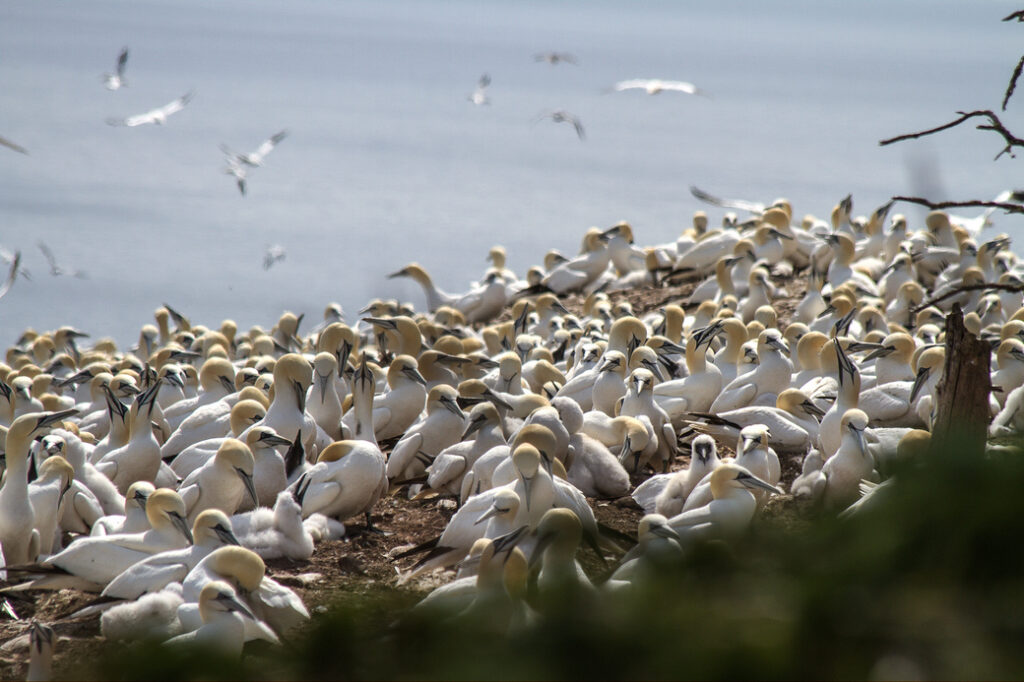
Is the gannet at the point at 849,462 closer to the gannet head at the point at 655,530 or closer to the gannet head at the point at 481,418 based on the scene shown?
the gannet head at the point at 655,530

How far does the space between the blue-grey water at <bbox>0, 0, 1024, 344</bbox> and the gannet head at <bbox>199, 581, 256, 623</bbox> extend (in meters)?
2.94

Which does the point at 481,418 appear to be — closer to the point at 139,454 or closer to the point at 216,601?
the point at 139,454

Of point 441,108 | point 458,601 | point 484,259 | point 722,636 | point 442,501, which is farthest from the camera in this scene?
point 441,108

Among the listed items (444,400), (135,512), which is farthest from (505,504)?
(444,400)

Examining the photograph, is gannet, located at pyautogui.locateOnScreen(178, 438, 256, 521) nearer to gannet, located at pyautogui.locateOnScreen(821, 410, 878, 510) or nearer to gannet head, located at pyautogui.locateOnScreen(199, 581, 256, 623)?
gannet head, located at pyautogui.locateOnScreen(199, 581, 256, 623)

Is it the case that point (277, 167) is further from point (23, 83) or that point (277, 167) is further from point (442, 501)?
point (442, 501)

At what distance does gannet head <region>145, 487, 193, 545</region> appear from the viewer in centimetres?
583

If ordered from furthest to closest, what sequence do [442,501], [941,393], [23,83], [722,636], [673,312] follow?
1. [23,83]
2. [673,312]
3. [442,501]
4. [941,393]
5. [722,636]

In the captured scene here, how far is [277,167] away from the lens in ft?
128

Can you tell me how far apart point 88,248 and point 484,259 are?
826 centimetres

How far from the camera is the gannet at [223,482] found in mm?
6441

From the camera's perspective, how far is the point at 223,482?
650cm

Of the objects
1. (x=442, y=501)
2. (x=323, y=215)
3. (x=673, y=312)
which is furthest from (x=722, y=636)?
(x=323, y=215)

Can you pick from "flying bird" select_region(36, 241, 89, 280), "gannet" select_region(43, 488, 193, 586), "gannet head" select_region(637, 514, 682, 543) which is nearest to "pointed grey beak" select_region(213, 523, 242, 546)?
"gannet" select_region(43, 488, 193, 586)
